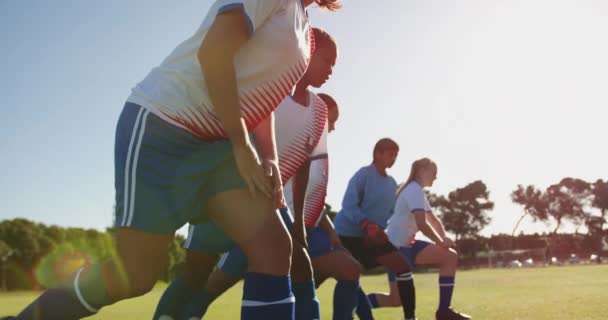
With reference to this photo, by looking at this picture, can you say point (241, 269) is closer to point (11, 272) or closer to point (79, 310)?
point (79, 310)

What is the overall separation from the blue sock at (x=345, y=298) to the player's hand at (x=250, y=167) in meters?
2.78

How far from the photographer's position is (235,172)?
2.74 metres

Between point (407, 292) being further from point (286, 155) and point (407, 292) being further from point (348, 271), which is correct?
point (286, 155)

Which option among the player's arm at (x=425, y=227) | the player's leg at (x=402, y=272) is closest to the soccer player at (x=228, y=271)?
the player's leg at (x=402, y=272)

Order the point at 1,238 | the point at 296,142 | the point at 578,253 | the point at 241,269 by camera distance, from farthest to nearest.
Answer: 1. the point at 578,253
2. the point at 1,238
3. the point at 241,269
4. the point at 296,142

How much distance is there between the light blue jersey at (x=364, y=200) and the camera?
7426mm

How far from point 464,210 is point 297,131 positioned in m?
102

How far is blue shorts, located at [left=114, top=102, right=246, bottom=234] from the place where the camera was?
265cm

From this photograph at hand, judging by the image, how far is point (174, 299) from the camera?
14.6 ft

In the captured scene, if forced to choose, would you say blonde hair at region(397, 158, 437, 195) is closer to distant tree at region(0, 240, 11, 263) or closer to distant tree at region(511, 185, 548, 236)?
distant tree at region(0, 240, 11, 263)

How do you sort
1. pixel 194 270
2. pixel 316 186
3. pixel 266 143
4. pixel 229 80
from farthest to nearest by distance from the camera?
pixel 316 186
pixel 194 270
pixel 266 143
pixel 229 80

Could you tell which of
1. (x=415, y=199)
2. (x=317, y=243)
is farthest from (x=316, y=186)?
(x=415, y=199)

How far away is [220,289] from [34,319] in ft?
6.88

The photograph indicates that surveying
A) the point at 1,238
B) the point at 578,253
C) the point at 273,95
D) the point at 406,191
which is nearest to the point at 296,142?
the point at 273,95
